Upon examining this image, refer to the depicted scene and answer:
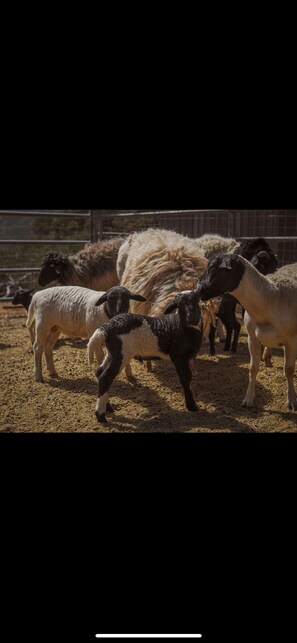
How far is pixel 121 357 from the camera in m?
3.99

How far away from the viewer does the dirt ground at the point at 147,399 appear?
13.0 feet

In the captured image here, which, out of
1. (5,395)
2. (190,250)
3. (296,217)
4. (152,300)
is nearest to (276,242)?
(296,217)

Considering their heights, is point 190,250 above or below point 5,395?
above

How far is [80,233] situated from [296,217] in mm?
5059

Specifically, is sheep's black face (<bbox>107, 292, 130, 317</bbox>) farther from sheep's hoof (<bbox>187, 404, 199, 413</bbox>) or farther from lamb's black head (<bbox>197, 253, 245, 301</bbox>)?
sheep's hoof (<bbox>187, 404, 199, 413</bbox>)

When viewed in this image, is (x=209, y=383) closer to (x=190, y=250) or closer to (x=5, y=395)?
(x=190, y=250)

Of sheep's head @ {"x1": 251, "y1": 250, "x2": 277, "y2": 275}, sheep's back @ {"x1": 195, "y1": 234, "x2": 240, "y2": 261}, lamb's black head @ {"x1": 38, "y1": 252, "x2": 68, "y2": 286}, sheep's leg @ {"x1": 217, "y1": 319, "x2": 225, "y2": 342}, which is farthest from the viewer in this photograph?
lamb's black head @ {"x1": 38, "y1": 252, "x2": 68, "y2": 286}

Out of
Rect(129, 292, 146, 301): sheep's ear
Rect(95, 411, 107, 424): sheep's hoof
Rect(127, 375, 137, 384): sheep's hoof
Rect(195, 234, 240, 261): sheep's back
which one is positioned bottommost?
Rect(95, 411, 107, 424): sheep's hoof

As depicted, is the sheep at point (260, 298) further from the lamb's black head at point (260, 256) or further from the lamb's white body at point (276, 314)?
the lamb's black head at point (260, 256)

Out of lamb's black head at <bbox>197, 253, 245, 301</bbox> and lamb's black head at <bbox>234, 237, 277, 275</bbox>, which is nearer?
lamb's black head at <bbox>197, 253, 245, 301</bbox>

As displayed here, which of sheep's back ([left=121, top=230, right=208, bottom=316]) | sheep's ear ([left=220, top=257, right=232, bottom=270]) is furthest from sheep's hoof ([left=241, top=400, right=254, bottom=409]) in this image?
sheep's ear ([left=220, top=257, right=232, bottom=270])

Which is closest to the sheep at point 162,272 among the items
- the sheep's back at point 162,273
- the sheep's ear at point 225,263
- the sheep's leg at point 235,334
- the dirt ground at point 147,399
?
the sheep's back at point 162,273

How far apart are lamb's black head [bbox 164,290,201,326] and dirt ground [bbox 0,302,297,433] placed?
2.37ft

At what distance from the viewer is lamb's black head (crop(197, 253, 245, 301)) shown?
3980mm
